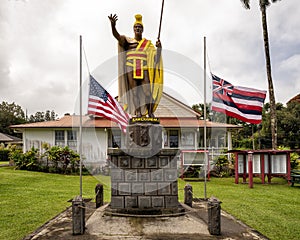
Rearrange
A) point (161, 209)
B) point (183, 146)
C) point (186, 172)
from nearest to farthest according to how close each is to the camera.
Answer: point (161, 209), point (186, 172), point (183, 146)

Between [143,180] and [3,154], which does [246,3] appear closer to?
[143,180]

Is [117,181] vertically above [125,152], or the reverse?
[125,152]

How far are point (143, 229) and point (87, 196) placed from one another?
5.53 metres

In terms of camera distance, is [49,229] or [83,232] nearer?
[83,232]

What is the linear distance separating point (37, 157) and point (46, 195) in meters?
9.57

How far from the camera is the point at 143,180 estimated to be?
6.63 m

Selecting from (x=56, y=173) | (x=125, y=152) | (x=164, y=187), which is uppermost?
(x=125, y=152)

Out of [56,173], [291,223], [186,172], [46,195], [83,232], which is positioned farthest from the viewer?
[56,173]

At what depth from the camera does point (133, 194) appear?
6.61 meters

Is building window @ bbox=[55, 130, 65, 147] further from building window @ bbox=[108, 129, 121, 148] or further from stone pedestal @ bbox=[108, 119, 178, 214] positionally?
stone pedestal @ bbox=[108, 119, 178, 214]

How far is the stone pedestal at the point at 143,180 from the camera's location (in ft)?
21.6

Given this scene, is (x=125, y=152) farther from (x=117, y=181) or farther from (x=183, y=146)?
(x=183, y=146)

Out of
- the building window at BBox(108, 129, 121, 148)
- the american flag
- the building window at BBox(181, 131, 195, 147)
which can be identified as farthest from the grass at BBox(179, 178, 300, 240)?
the building window at BBox(108, 129, 121, 148)

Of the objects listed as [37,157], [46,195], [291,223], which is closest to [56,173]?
[37,157]
